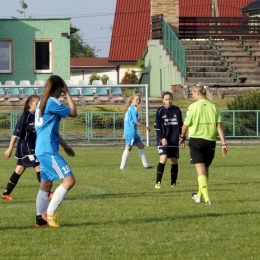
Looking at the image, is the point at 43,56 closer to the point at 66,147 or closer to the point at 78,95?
the point at 78,95

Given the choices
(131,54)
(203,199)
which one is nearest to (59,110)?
(203,199)

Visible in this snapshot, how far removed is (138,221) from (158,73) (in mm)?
35426

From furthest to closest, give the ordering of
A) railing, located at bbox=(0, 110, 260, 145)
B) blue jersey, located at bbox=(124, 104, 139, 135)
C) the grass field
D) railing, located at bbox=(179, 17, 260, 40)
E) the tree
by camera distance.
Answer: the tree
railing, located at bbox=(179, 17, 260, 40)
railing, located at bbox=(0, 110, 260, 145)
blue jersey, located at bbox=(124, 104, 139, 135)
the grass field

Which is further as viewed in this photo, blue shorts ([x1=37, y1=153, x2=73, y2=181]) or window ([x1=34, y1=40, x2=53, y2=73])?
window ([x1=34, y1=40, x2=53, y2=73])

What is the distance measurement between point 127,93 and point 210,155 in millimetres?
27264

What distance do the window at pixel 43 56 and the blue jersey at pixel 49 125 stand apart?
37.9 metres

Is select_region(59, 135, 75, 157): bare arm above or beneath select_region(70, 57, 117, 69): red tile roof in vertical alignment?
beneath

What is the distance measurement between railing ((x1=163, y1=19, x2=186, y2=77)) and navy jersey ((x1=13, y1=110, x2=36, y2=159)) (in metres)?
28.1

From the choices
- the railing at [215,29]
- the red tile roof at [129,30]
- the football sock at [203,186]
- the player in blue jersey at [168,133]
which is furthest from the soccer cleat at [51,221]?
the red tile roof at [129,30]

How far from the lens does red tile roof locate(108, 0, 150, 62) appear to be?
227ft

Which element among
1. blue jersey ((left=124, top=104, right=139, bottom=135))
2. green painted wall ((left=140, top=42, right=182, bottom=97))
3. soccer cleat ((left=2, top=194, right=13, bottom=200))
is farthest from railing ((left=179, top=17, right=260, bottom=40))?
soccer cleat ((left=2, top=194, right=13, bottom=200))

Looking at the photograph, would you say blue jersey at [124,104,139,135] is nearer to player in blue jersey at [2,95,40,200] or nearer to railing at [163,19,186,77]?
player in blue jersey at [2,95,40,200]

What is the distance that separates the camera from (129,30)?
6969 centimetres

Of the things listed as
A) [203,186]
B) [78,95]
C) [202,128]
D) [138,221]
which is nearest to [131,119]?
[202,128]
